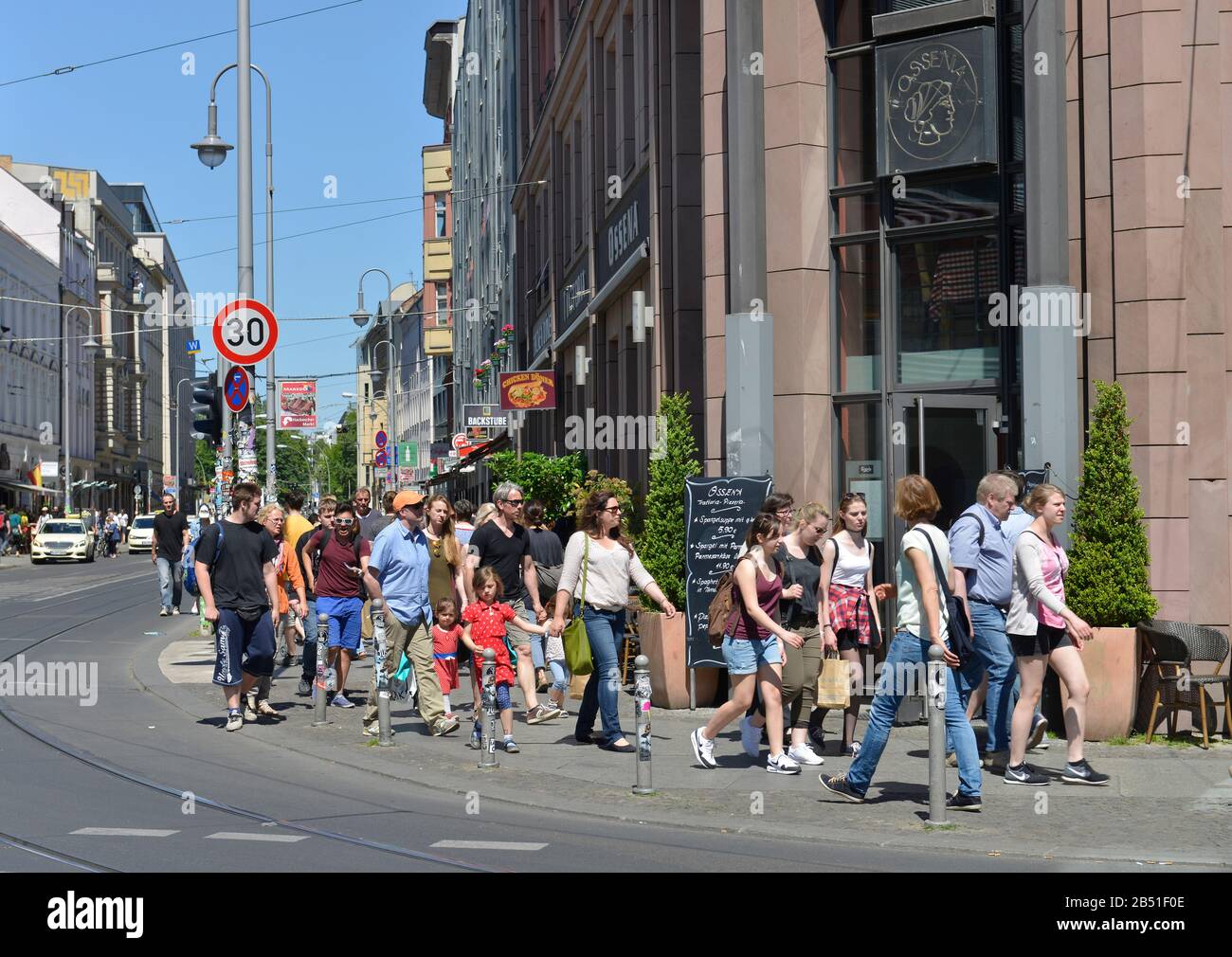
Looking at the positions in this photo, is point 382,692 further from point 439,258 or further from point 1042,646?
point 439,258

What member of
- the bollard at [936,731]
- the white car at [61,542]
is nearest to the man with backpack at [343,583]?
the bollard at [936,731]

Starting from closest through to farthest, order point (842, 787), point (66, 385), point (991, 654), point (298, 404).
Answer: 1. point (842, 787)
2. point (991, 654)
3. point (298, 404)
4. point (66, 385)

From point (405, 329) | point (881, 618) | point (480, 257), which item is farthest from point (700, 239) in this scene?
point (405, 329)

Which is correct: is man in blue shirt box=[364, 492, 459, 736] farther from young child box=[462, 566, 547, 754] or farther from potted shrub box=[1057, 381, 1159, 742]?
potted shrub box=[1057, 381, 1159, 742]

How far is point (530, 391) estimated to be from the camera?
28.2m

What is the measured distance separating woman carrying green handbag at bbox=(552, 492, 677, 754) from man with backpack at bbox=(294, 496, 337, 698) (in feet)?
12.8

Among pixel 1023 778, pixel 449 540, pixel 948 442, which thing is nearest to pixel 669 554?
pixel 449 540

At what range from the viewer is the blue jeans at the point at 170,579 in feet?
83.6

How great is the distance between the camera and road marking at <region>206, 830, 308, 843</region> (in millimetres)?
8070

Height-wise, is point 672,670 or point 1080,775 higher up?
point 672,670

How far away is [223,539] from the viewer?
12.6 metres

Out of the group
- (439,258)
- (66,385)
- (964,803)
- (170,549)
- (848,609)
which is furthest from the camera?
(66,385)

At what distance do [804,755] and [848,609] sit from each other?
107cm
